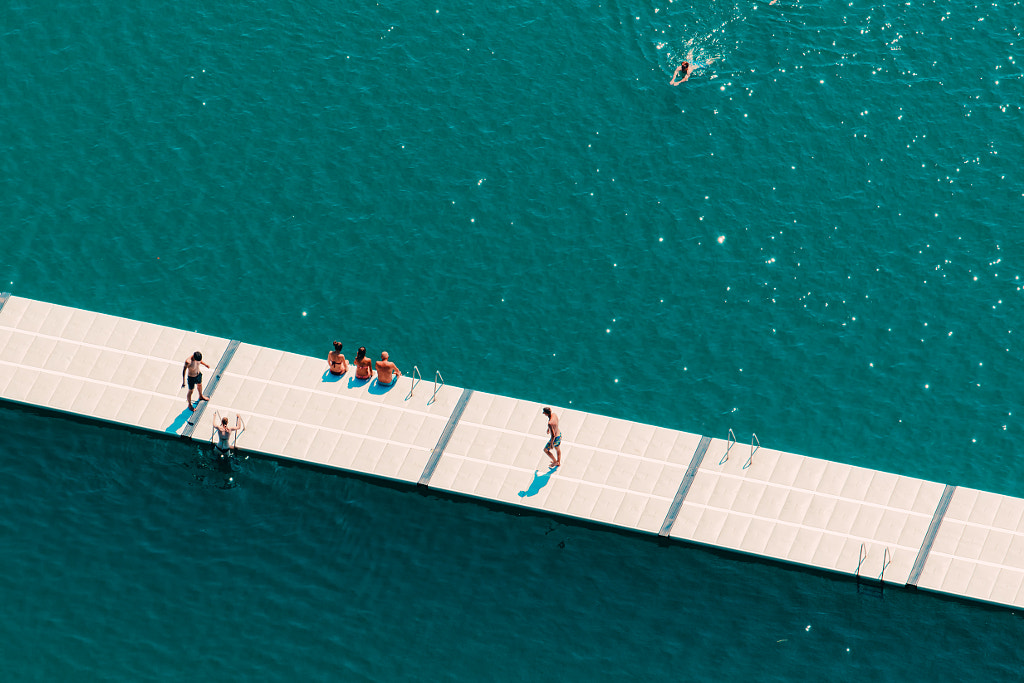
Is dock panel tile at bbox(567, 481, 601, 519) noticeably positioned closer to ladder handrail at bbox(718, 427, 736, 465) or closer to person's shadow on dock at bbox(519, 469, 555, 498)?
person's shadow on dock at bbox(519, 469, 555, 498)

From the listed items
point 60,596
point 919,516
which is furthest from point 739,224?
point 60,596

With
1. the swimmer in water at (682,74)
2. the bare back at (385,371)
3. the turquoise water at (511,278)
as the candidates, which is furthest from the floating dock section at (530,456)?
the swimmer in water at (682,74)

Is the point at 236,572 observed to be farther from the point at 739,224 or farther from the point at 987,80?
the point at 987,80

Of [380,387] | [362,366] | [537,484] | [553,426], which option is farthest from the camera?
[380,387]

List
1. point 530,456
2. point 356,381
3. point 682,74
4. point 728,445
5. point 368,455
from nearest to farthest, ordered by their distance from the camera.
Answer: point 368,455 < point 530,456 < point 728,445 < point 356,381 < point 682,74

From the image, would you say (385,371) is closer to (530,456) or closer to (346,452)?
(346,452)

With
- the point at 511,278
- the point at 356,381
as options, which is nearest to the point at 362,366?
the point at 356,381
